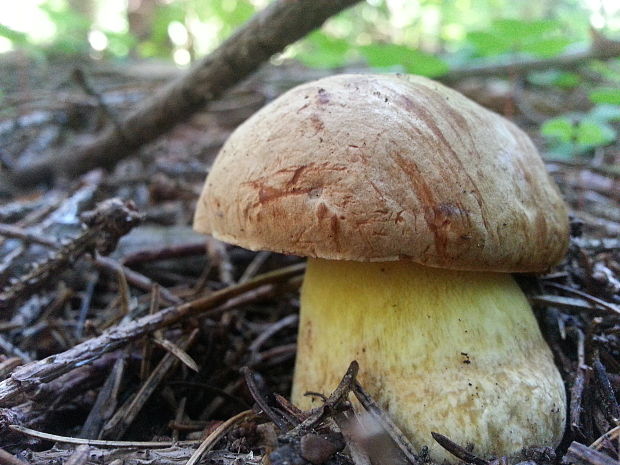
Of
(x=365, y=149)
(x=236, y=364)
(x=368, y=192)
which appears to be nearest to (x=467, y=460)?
(x=368, y=192)

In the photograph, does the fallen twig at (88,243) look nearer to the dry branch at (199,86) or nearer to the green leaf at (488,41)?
the dry branch at (199,86)

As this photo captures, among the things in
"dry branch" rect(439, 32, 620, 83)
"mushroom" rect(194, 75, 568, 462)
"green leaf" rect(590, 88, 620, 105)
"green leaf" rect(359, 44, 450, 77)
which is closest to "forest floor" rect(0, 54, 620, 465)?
"mushroom" rect(194, 75, 568, 462)

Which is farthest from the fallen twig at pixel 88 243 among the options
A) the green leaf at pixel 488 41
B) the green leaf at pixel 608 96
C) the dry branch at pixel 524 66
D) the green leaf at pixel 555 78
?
the green leaf at pixel 555 78

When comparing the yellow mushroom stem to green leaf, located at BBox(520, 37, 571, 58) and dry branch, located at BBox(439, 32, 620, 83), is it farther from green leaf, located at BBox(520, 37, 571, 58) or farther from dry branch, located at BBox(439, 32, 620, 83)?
dry branch, located at BBox(439, 32, 620, 83)

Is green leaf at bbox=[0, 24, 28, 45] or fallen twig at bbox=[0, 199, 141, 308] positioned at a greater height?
green leaf at bbox=[0, 24, 28, 45]

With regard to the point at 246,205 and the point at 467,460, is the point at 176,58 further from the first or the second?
the point at 467,460

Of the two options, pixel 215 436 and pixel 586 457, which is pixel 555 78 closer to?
pixel 586 457
